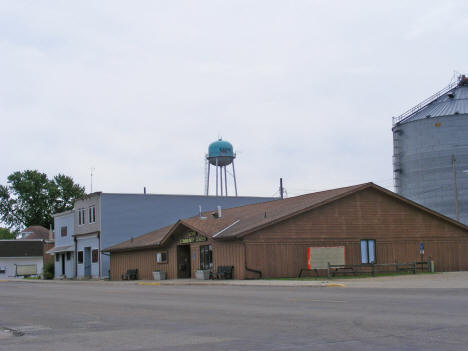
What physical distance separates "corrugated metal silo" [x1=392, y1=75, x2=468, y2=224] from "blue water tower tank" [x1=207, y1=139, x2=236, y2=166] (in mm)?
18250

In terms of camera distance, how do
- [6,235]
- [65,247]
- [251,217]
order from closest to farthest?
[251,217], [65,247], [6,235]

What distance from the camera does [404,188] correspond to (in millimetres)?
59406

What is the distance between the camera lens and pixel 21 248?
273 ft

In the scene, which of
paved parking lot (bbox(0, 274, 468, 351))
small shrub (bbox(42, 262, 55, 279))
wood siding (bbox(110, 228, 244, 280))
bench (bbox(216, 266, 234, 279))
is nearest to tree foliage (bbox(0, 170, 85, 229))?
small shrub (bbox(42, 262, 55, 279))

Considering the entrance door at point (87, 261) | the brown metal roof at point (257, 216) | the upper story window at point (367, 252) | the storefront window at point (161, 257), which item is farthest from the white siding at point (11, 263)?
the upper story window at point (367, 252)

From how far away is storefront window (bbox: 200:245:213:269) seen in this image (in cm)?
→ 4123

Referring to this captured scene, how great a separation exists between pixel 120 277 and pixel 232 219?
14.4m

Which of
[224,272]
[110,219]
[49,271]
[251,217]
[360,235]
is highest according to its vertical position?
[110,219]

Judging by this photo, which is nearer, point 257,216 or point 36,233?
point 257,216

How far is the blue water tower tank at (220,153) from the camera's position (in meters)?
70.1

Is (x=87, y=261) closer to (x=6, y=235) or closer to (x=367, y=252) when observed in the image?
(x=367, y=252)

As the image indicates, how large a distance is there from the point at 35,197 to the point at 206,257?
69.1 meters

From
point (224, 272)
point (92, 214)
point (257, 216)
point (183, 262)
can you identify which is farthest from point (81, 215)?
point (224, 272)

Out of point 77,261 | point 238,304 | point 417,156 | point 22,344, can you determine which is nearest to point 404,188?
point 417,156
